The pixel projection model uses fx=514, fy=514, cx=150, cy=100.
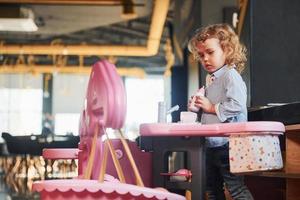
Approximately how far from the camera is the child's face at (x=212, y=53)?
235 centimetres

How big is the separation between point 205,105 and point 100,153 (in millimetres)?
578

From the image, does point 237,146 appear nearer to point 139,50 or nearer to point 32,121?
point 139,50

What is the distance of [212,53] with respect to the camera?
2.37m

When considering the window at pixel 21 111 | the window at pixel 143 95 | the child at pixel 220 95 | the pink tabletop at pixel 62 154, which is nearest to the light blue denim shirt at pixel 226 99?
the child at pixel 220 95

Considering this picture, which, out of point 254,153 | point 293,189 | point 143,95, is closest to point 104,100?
point 254,153

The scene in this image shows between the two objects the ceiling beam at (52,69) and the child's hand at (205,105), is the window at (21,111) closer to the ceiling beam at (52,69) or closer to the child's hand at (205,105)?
the ceiling beam at (52,69)

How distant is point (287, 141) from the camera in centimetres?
260

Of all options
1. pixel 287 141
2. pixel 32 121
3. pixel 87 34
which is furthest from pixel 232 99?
pixel 32 121

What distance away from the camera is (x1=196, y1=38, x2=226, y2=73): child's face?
235 cm

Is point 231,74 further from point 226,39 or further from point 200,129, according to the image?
point 200,129

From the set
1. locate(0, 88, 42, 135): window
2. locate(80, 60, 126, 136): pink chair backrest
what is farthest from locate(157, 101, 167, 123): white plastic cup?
locate(0, 88, 42, 135): window

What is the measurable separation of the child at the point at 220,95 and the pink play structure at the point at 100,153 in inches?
20.9

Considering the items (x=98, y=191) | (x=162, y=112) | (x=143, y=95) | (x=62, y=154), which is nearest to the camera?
(x=98, y=191)

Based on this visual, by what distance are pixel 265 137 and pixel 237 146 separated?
11 centimetres
